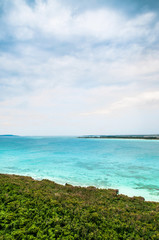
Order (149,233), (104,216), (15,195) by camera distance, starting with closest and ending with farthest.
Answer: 1. (149,233)
2. (104,216)
3. (15,195)

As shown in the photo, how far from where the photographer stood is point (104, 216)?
6.20 m

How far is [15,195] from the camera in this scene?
770cm

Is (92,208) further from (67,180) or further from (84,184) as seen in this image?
(67,180)

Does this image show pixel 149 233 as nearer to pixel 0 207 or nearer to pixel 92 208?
pixel 92 208

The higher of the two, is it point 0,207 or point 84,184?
point 0,207

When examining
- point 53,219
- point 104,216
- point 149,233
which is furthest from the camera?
point 104,216

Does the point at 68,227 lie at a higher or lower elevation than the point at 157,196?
higher

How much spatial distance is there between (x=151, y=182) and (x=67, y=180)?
38.0 ft

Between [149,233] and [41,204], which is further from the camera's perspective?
[41,204]

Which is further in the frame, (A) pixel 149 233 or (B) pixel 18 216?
(B) pixel 18 216

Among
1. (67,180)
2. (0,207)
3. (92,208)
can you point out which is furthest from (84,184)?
(0,207)

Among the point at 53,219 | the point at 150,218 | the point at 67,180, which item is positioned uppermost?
the point at 53,219

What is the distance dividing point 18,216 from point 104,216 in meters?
3.92

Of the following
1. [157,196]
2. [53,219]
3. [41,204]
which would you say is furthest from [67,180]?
[53,219]
